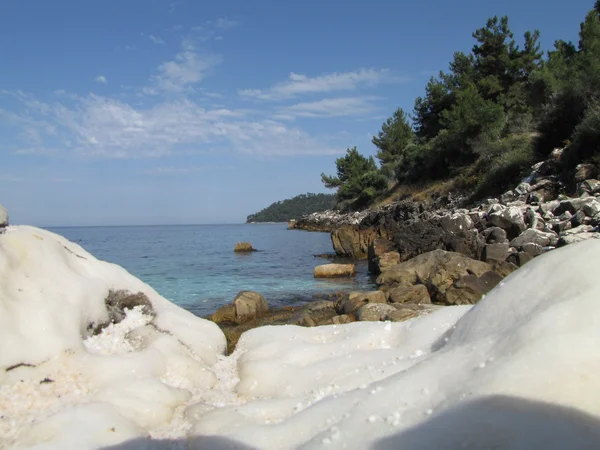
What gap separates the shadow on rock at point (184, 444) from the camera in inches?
147

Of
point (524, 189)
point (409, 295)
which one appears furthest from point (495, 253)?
point (524, 189)

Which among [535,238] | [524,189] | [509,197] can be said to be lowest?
[535,238]

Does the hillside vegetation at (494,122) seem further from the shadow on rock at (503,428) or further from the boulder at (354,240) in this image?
the shadow on rock at (503,428)

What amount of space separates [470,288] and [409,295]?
149cm

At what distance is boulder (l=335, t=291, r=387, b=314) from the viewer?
1052 centimetres

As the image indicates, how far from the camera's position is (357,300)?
427 inches

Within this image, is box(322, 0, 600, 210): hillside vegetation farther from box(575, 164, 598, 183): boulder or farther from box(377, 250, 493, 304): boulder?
box(377, 250, 493, 304): boulder

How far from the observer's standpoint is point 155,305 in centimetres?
666

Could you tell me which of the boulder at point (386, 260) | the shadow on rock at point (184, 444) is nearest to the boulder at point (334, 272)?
the boulder at point (386, 260)

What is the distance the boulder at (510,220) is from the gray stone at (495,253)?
2296 millimetres

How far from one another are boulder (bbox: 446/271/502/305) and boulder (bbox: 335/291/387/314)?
1680 millimetres

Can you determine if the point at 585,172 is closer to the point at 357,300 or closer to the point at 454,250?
the point at 454,250

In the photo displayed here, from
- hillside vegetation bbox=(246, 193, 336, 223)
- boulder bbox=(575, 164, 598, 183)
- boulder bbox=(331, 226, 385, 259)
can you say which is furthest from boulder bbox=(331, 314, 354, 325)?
hillside vegetation bbox=(246, 193, 336, 223)

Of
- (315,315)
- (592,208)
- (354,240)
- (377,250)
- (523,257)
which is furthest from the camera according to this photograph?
(354,240)
